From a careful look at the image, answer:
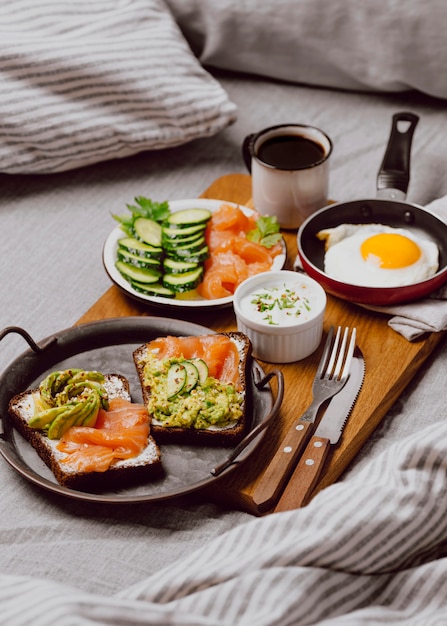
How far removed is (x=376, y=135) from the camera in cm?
268

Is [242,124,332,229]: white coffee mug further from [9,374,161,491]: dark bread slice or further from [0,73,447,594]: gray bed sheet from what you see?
[9,374,161,491]: dark bread slice

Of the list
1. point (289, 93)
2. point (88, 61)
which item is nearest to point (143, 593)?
point (88, 61)

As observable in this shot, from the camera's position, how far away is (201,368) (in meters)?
1.66

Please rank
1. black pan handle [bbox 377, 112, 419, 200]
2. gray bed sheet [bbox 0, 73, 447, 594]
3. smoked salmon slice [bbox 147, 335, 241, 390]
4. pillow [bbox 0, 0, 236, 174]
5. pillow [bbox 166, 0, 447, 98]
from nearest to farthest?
gray bed sheet [bbox 0, 73, 447, 594], smoked salmon slice [bbox 147, 335, 241, 390], black pan handle [bbox 377, 112, 419, 200], pillow [bbox 0, 0, 236, 174], pillow [bbox 166, 0, 447, 98]

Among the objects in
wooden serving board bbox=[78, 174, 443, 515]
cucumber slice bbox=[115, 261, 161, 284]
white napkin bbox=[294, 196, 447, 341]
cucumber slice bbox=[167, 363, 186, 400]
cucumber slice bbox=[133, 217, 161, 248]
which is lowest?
wooden serving board bbox=[78, 174, 443, 515]

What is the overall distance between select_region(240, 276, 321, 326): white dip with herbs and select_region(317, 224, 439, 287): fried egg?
0.11 m

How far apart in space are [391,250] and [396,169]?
1.26ft

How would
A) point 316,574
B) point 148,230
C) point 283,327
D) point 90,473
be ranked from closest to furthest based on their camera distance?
1. point 316,574
2. point 90,473
3. point 283,327
4. point 148,230

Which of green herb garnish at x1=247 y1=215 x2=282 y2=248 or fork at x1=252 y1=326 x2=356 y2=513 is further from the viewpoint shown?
green herb garnish at x1=247 y1=215 x2=282 y2=248

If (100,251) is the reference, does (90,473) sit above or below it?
above

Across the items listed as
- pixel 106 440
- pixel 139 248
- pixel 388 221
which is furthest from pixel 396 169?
pixel 106 440

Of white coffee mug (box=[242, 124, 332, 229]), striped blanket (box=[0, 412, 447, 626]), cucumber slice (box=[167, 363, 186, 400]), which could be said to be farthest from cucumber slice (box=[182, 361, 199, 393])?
white coffee mug (box=[242, 124, 332, 229])

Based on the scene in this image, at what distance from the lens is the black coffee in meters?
2.22

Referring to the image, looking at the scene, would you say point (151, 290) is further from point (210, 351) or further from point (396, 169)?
point (396, 169)
